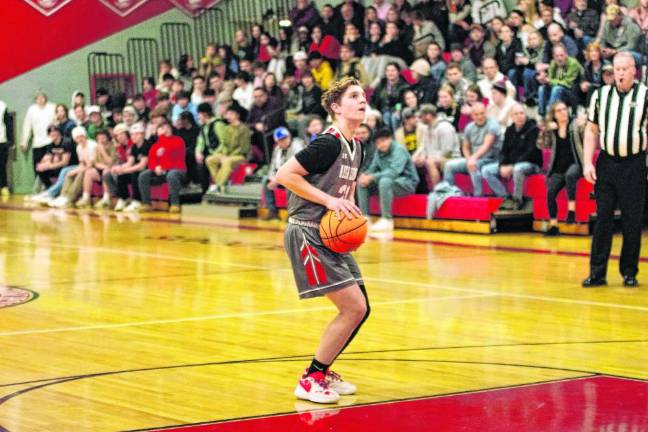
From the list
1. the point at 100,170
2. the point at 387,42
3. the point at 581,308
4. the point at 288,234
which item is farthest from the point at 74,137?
the point at 288,234

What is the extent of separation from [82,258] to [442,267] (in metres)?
3.74

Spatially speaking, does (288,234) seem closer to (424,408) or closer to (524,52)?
(424,408)

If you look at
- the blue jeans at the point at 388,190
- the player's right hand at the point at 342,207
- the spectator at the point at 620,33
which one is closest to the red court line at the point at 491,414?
the player's right hand at the point at 342,207

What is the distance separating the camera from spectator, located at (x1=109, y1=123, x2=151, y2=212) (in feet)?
66.6

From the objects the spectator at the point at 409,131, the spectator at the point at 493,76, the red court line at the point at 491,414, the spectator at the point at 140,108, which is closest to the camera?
the red court line at the point at 491,414

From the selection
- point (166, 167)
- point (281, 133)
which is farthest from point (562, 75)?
point (166, 167)

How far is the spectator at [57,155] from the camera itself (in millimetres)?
22438

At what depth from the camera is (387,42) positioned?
18859mm

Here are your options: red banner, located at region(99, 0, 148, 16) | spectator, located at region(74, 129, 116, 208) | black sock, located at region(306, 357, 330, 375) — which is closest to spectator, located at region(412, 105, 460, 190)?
spectator, located at region(74, 129, 116, 208)

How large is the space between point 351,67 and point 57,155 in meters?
6.71

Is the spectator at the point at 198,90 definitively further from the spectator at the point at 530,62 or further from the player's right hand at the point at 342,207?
the player's right hand at the point at 342,207

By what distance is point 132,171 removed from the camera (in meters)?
20.4

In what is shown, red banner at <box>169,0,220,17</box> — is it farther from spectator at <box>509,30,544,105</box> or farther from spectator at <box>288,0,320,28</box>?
Answer: spectator at <box>509,30,544,105</box>

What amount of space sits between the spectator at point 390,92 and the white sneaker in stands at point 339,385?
1149 cm
